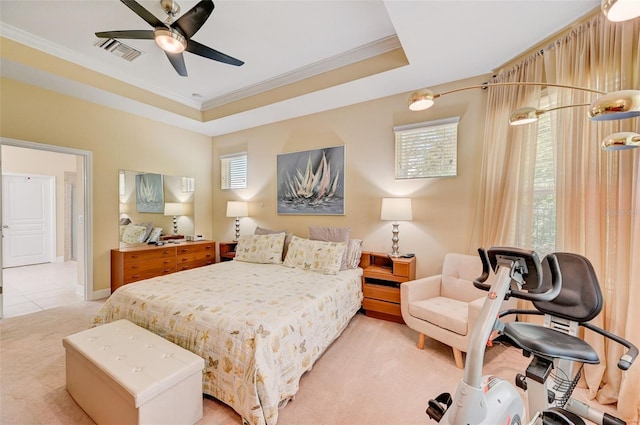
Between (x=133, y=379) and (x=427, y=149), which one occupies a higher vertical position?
(x=427, y=149)

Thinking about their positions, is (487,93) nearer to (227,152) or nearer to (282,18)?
(282,18)

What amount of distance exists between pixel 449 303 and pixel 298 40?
10.5ft

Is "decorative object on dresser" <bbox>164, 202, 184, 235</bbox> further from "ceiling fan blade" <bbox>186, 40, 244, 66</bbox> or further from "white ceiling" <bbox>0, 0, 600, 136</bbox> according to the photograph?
"ceiling fan blade" <bbox>186, 40, 244, 66</bbox>

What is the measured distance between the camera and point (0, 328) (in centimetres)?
282

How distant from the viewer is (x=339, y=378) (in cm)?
204

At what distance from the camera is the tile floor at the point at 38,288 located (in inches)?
137

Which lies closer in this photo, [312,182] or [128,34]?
[128,34]

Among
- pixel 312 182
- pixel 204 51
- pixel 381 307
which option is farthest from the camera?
pixel 312 182

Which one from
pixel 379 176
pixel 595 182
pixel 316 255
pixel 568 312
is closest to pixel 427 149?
pixel 379 176

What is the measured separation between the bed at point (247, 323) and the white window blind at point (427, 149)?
168cm

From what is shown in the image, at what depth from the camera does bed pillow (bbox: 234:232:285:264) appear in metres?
3.55

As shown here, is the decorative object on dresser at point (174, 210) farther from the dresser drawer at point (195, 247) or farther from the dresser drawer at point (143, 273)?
the dresser drawer at point (143, 273)

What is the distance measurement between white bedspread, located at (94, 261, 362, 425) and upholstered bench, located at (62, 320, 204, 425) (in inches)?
5.8

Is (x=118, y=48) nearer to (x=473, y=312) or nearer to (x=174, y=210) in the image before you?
(x=174, y=210)
